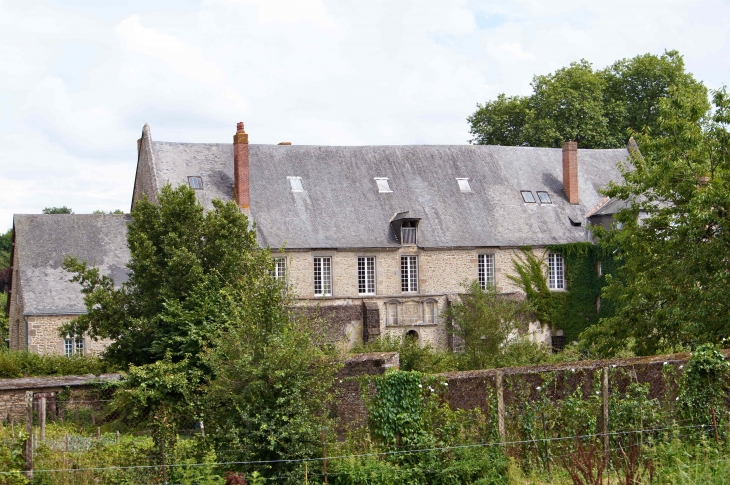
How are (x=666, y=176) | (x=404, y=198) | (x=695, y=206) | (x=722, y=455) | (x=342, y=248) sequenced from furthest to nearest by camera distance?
(x=404, y=198), (x=342, y=248), (x=666, y=176), (x=695, y=206), (x=722, y=455)

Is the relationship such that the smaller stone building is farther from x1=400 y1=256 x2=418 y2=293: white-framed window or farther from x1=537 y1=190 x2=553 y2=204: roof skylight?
x1=537 y1=190 x2=553 y2=204: roof skylight

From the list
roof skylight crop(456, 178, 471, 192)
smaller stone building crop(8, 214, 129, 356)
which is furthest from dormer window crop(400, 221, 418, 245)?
smaller stone building crop(8, 214, 129, 356)

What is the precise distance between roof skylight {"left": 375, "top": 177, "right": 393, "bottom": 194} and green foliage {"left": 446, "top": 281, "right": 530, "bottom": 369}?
17.0ft

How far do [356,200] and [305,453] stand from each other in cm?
2333

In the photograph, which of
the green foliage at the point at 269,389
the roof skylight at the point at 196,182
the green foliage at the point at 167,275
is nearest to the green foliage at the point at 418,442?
the green foliage at the point at 269,389

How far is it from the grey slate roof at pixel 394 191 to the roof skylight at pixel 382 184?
0.78 ft

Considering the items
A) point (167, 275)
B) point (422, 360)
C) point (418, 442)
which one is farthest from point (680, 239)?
point (167, 275)

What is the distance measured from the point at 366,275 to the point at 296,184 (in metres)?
4.45

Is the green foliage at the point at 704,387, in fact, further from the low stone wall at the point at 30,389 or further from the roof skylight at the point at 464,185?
the roof skylight at the point at 464,185

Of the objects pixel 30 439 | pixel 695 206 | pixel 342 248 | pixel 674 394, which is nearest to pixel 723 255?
pixel 695 206

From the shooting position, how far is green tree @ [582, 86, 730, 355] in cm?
2003

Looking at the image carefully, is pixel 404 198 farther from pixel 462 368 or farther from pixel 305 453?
pixel 305 453

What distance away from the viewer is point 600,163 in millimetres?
40688

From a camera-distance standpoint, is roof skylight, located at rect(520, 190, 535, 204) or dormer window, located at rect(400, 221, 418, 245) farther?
roof skylight, located at rect(520, 190, 535, 204)
